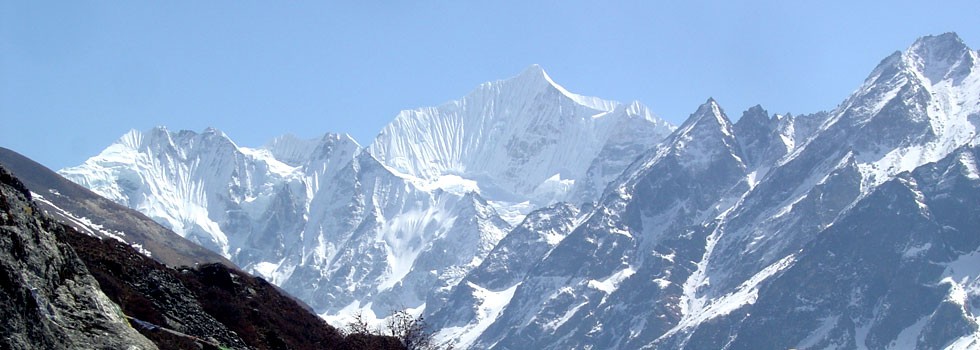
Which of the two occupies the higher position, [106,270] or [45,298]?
[106,270]

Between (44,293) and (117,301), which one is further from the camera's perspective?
(117,301)

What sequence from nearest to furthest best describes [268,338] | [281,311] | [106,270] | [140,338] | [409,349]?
[140,338] → [106,270] → [268,338] → [281,311] → [409,349]

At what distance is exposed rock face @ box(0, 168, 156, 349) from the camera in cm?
2608

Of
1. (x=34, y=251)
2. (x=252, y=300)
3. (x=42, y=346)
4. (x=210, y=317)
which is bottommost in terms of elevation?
(x=42, y=346)

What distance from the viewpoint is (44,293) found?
28250mm

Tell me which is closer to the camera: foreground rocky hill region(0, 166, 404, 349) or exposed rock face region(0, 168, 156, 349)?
exposed rock face region(0, 168, 156, 349)

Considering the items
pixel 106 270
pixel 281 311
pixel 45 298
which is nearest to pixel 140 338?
pixel 45 298

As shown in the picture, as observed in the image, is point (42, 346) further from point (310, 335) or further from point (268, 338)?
point (310, 335)

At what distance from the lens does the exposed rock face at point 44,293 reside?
26.1 m

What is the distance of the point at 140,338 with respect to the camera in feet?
105

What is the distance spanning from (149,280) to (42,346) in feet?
85.5

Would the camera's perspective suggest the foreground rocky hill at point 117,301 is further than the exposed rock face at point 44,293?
Yes

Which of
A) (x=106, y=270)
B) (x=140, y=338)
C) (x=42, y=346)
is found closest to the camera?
(x=42, y=346)

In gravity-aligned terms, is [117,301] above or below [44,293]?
above
